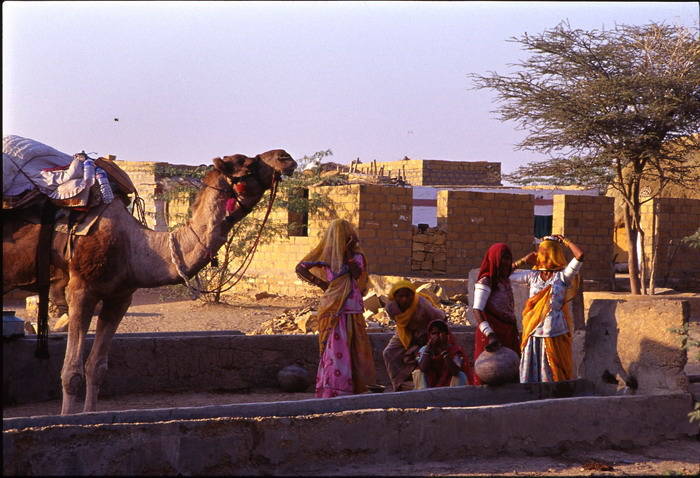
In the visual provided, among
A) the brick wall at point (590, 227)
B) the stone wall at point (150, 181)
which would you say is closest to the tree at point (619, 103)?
the brick wall at point (590, 227)

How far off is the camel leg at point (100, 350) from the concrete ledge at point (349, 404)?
159 cm

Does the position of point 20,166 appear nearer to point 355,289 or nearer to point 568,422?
point 355,289

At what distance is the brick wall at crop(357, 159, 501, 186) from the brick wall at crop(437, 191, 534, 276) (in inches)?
584

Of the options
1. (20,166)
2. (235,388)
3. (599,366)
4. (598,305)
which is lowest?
(235,388)

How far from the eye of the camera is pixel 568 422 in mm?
6352

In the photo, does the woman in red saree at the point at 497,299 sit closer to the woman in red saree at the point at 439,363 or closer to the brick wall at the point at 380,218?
the woman in red saree at the point at 439,363

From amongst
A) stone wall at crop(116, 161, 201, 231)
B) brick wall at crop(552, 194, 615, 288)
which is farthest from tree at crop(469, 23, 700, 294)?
stone wall at crop(116, 161, 201, 231)

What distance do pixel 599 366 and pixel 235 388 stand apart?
349 cm

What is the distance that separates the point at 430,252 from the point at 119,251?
40.2ft


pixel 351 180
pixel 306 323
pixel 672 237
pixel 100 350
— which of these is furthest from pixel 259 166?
pixel 351 180

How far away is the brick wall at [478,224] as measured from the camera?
1848cm

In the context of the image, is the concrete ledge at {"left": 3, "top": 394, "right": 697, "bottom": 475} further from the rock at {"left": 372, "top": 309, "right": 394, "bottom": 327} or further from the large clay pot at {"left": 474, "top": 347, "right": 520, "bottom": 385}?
the rock at {"left": 372, "top": 309, "right": 394, "bottom": 327}

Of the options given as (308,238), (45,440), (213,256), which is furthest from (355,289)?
(308,238)

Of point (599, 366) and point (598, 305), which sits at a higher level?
point (598, 305)
